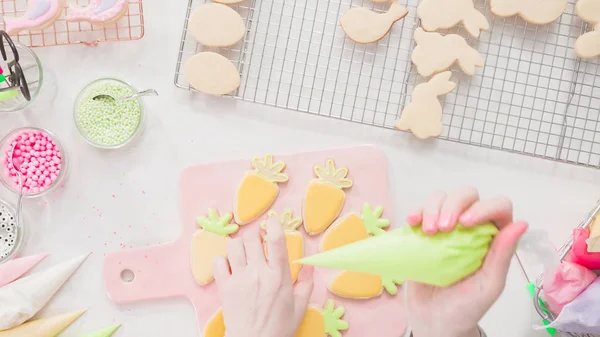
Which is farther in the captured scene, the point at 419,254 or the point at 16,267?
the point at 16,267

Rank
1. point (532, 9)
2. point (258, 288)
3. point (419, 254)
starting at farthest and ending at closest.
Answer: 1. point (532, 9)
2. point (258, 288)
3. point (419, 254)

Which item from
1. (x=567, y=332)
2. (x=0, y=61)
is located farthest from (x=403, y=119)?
(x=0, y=61)

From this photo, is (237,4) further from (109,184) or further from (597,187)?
(597,187)

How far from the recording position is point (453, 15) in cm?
127

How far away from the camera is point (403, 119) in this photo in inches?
50.4

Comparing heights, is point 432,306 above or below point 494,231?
below

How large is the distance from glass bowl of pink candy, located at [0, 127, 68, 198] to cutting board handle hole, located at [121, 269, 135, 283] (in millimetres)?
251

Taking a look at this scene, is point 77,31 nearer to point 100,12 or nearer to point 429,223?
point 100,12

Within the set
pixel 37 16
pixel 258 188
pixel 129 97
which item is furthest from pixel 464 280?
pixel 37 16

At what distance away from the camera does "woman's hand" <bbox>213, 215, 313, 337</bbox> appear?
1151 mm

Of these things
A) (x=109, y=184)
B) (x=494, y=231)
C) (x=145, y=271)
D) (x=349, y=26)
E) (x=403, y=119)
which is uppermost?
(x=349, y=26)

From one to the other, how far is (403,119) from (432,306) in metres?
0.46

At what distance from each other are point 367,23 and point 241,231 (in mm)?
538

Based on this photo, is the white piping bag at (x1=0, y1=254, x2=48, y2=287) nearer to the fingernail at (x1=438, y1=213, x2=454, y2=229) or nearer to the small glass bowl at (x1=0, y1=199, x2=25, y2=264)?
the small glass bowl at (x1=0, y1=199, x2=25, y2=264)
